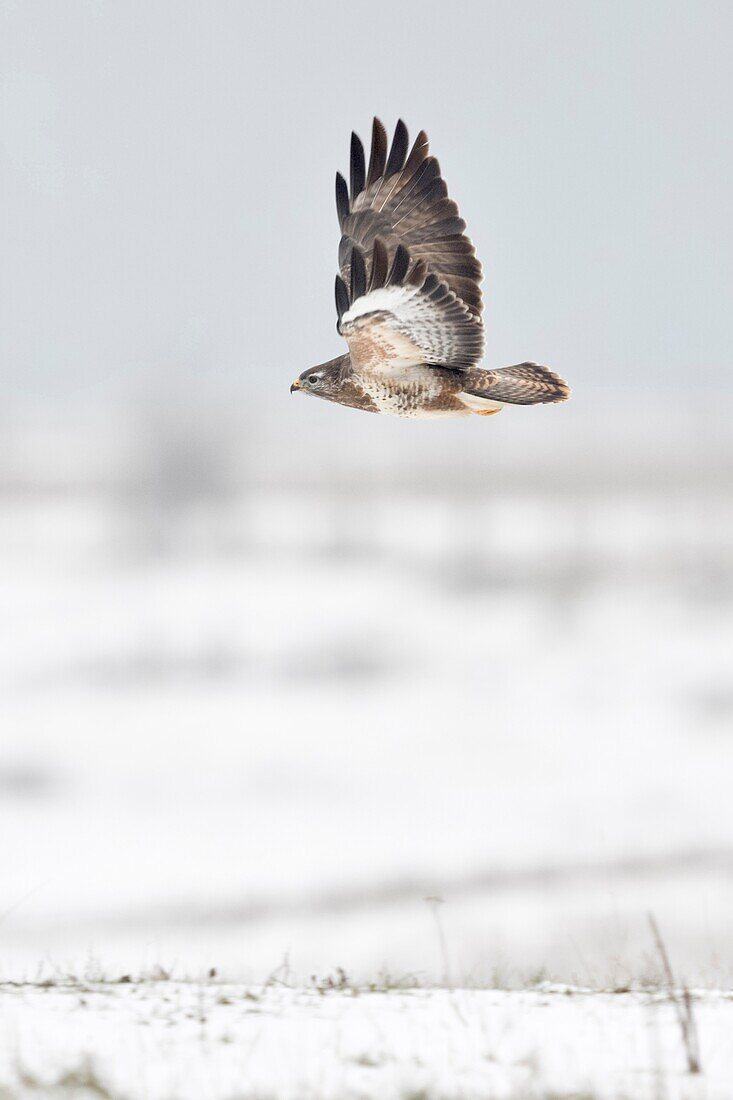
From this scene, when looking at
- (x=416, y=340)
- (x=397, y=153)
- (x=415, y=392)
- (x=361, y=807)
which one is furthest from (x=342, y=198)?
(x=361, y=807)

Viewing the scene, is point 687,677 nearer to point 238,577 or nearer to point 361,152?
point 238,577

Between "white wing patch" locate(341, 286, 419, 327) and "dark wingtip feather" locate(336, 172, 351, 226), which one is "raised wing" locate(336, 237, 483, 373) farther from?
"dark wingtip feather" locate(336, 172, 351, 226)

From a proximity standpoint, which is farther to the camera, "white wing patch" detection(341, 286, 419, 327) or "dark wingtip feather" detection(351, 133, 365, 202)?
"dark wingtip feather" detection(351, 133, 365, 202)

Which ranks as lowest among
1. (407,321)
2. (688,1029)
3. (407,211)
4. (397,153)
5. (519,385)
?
(688,1029)

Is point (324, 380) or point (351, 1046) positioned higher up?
point (324, 380)

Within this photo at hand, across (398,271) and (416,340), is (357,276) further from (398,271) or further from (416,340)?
(416,340)

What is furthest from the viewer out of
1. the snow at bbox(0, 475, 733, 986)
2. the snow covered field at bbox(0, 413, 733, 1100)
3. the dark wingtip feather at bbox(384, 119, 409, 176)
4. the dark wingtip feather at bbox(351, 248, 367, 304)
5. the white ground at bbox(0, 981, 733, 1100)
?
the snow at bbox(0, 475, 733, 986)

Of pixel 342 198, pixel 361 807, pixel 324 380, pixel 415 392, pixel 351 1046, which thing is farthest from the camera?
pixel 361 807

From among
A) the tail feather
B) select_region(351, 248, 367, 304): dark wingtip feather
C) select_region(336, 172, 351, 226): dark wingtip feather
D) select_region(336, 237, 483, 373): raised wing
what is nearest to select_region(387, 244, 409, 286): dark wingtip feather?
select_region(336, 237, 483, 373): raised wing
